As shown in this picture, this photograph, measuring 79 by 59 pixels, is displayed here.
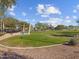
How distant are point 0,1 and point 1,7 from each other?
283cm

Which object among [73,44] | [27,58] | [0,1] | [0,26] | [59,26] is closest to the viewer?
[27,58]

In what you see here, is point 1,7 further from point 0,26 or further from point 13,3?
point 0,26

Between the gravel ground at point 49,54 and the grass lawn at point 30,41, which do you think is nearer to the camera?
the gravel ground at point 49,54

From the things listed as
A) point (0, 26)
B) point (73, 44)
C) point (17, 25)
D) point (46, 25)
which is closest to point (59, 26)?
point (46, 25)

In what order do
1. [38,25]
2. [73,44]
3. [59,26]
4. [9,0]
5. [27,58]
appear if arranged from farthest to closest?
[59,26] → [38,25] → [73,44] → [9,0] → [27,58]

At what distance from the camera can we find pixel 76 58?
1955 centimetres

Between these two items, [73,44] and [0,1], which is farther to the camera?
[73,44]

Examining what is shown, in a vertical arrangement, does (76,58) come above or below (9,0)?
below

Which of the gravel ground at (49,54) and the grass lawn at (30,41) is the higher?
the grass lawn at (30,41)

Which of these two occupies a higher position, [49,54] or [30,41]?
[30,41]

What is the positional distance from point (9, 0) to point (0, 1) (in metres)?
2.04

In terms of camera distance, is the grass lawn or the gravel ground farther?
the grass lawn

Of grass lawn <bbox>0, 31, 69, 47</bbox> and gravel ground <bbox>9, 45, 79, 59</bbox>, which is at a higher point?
grass lawn <bbox>0, 31, 69, 47</bbox>

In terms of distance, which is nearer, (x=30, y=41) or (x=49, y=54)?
→ (x=49, y=54)
